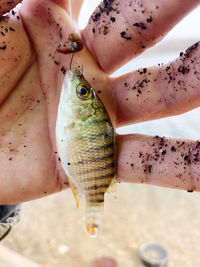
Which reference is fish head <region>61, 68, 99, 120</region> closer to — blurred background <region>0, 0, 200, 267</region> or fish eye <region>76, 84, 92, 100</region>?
fish eye <region>76, 84, 92, 100</region>

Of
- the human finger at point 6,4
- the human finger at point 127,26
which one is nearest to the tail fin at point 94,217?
the human finger at point 127,26

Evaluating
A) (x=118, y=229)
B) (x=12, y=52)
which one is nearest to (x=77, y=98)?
(x=12, y=52)

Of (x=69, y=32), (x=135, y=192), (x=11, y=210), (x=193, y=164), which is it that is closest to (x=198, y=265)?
(x=135, y=192)

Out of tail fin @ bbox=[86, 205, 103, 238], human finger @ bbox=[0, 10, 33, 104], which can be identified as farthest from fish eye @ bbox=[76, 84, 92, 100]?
tail fin @ bbox=[86, 205, 103, 238]

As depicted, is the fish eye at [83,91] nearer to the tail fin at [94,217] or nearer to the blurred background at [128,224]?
the tail fin at [94,217]

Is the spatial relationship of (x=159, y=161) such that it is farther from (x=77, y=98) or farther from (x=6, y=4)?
(x=6, y=4)
